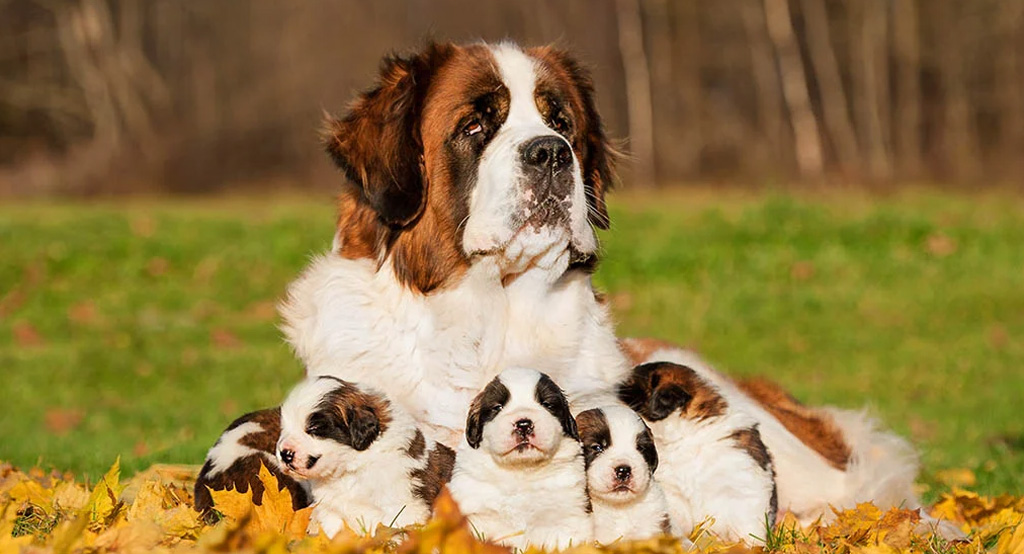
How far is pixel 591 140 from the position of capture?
16.9 ft

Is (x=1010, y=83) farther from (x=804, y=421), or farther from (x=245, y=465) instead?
(x=245, y=465)

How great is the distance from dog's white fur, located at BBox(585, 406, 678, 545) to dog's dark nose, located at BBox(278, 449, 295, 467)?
996mm

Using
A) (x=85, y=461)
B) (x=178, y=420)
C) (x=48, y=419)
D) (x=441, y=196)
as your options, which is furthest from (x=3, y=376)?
(x=441, y=196)

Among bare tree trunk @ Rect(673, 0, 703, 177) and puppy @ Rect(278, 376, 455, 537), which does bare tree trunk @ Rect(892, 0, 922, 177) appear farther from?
puppy @ Rect(278, 376, 455, 537)

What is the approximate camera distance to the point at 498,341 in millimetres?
4758

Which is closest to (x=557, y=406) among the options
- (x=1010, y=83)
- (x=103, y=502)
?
(x=103, y=502)

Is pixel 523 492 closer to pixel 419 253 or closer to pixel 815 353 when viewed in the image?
pixel 419 253

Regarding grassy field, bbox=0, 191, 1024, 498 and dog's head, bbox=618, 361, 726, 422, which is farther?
grassy field, bbox=0, 191, 1024, 498

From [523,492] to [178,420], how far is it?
745 cm

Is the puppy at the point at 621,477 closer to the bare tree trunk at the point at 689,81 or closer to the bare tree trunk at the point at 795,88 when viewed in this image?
the bare tree trunk at the point at 795,88

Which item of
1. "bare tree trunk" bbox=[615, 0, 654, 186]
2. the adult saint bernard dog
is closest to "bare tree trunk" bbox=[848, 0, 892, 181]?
"bare tree trunk" bbox=[615, 0, 654, 186]

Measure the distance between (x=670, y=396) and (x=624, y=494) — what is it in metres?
0.81

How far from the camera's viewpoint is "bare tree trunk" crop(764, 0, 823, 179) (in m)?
28.8

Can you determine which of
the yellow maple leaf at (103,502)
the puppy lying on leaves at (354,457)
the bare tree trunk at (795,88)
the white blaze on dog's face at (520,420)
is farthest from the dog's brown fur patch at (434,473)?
the bare tree trunk at (795,88)
